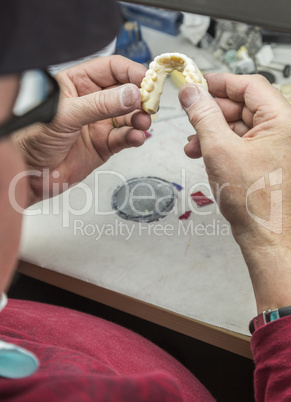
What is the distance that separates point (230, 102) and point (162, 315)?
512 millimetres

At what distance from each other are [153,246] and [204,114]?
391mm

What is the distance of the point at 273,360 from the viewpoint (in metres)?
0.67

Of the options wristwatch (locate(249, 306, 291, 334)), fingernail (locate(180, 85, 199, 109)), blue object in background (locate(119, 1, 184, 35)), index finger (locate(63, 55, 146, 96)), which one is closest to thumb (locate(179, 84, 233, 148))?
fingernail (locate(180, 85, 199, 109))

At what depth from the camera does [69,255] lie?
1.14m

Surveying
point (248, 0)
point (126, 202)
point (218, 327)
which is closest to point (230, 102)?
point (248, 0)

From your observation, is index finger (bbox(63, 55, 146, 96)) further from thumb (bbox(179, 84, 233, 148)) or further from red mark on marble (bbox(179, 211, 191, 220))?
red mark on marble (bbox(179, 211, 191, 220))

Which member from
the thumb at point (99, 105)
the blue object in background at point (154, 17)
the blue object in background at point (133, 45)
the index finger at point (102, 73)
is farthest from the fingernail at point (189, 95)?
the blue object in background at point (154, 17)

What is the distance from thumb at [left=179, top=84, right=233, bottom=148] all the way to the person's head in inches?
18.5

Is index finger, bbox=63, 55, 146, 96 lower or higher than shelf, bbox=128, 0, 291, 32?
lower

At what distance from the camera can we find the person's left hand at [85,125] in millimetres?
953

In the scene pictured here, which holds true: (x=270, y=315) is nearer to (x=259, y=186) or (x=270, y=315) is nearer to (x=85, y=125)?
(x=259, y=186)

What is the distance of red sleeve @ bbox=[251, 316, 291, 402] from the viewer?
0.65 m

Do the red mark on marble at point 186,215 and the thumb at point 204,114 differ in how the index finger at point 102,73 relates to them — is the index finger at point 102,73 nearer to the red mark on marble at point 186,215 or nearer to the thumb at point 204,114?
the thumb at point 204,114

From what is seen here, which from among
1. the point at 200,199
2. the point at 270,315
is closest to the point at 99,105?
the point at 200,199
